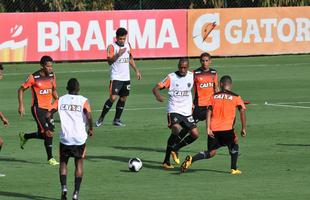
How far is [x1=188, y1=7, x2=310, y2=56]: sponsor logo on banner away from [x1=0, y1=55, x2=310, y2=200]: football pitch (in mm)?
9095

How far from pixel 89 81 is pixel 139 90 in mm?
3122

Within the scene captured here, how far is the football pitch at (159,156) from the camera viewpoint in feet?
53.4

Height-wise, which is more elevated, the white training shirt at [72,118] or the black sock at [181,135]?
the white training shirt at [72,118]

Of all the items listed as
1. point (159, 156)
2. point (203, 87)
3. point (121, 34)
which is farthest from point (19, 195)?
point (121, 34)

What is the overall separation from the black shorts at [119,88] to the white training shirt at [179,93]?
20.3 ft

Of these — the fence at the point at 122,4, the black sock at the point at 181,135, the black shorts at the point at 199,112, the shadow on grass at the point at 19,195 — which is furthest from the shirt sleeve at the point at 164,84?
the fence at the point at 122,4

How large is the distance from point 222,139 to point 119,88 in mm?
7663

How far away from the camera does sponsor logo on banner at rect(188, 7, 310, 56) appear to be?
43156mm

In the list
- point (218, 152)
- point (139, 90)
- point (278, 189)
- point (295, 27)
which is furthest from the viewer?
point (295, 27)

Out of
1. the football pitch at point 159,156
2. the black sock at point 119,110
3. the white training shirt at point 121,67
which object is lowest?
the football pitch at point 159,156

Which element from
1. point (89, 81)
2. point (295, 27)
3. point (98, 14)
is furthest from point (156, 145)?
point (295, 27)

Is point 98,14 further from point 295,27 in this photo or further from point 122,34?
point 122,34

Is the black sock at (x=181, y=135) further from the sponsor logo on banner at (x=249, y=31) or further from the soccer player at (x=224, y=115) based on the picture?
the sponsor logo on banner at (x=249, y=31)

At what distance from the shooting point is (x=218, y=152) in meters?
20.6
